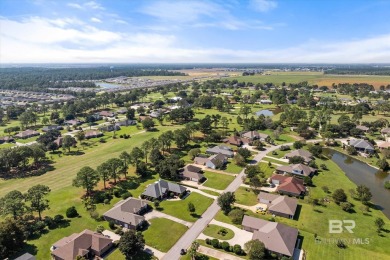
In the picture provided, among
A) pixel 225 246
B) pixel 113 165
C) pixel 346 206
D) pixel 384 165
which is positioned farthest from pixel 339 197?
pixel 113 165

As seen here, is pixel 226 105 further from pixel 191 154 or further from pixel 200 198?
pixel 200 198

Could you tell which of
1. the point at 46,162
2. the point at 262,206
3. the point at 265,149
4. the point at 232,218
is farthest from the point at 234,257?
the point at 46,162

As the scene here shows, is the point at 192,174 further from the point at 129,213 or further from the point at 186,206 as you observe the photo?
the point at 129,213

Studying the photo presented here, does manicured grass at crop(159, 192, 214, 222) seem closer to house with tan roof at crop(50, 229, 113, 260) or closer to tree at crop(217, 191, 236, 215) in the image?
tree at crop(217, 191, 236, 215)

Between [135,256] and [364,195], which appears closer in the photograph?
[135,256]

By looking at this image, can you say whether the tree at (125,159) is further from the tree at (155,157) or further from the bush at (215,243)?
the bush at (215,243)

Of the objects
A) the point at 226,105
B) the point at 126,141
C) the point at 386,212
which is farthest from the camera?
the point at 226,105
